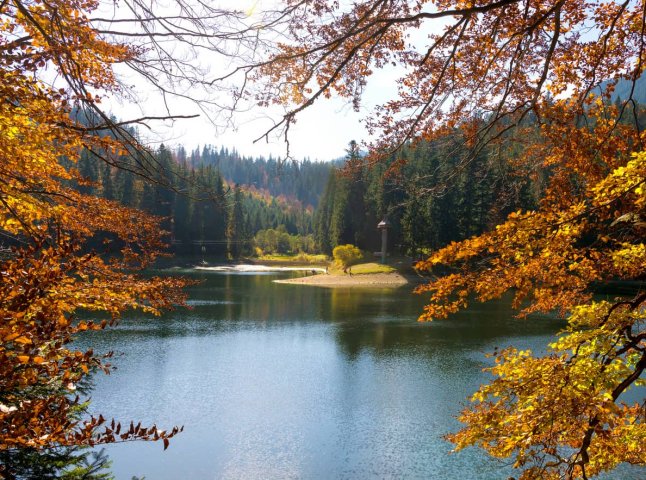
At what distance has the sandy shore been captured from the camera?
38947 mm

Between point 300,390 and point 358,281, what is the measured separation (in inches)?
1113

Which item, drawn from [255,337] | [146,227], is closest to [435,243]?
[255,337]

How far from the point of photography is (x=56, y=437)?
90.7 inches

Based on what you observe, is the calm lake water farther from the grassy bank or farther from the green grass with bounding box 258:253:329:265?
the green grass with bounding box 258:253:329:265

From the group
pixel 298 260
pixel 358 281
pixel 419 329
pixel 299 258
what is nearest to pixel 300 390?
pixel 419 329

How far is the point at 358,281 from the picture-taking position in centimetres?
4069

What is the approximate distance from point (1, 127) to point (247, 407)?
876cm

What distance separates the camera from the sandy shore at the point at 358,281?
3895 cm

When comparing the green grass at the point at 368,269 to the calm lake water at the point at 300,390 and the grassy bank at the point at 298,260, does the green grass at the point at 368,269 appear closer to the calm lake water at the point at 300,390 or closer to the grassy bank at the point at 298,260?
the grassy bank at the point at 298,260

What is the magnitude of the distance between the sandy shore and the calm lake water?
15.1m

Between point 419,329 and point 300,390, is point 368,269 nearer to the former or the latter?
point 419,329

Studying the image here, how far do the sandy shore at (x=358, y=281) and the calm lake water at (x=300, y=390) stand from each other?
594 inches

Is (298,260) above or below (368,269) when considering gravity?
above

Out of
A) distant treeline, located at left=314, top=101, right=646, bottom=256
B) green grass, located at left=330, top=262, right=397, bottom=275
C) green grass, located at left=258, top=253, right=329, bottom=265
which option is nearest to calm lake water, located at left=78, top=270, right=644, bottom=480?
distant treeline, located at left=314, top=101, right=646, bottom=256
